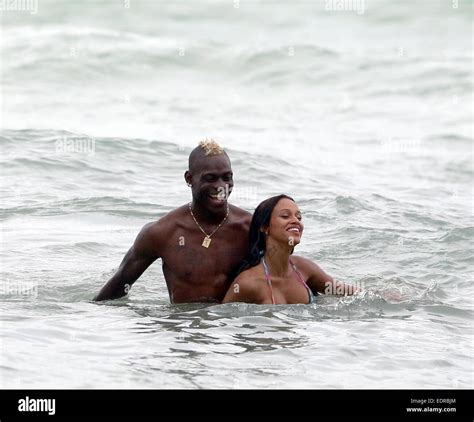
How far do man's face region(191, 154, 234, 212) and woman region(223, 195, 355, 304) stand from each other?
1.05 ft

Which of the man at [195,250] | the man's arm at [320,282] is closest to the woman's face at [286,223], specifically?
the man at [195,250]

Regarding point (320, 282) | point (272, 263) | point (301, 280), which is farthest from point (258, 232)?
point (320, 282)

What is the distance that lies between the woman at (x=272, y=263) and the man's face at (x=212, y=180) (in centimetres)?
32

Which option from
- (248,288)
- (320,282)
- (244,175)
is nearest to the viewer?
(248,288)

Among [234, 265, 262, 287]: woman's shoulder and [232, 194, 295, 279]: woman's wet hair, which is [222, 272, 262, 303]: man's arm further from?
[232, 194, 295, 279]: woman's wet hair

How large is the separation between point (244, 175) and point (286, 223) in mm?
7957

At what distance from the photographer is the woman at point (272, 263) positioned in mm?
8852

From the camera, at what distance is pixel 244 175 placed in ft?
55.0

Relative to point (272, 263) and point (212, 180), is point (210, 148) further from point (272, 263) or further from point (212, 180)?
point (272, 263)

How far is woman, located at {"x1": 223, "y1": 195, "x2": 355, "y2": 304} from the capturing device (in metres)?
8.85

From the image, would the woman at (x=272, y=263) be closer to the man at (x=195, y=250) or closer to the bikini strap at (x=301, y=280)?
the bikini strap at (x=301, y=280)

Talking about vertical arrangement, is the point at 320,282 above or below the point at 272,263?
below

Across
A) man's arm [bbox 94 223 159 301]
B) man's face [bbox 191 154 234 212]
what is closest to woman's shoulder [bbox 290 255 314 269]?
man's face [bbox 191 154 234 212]
